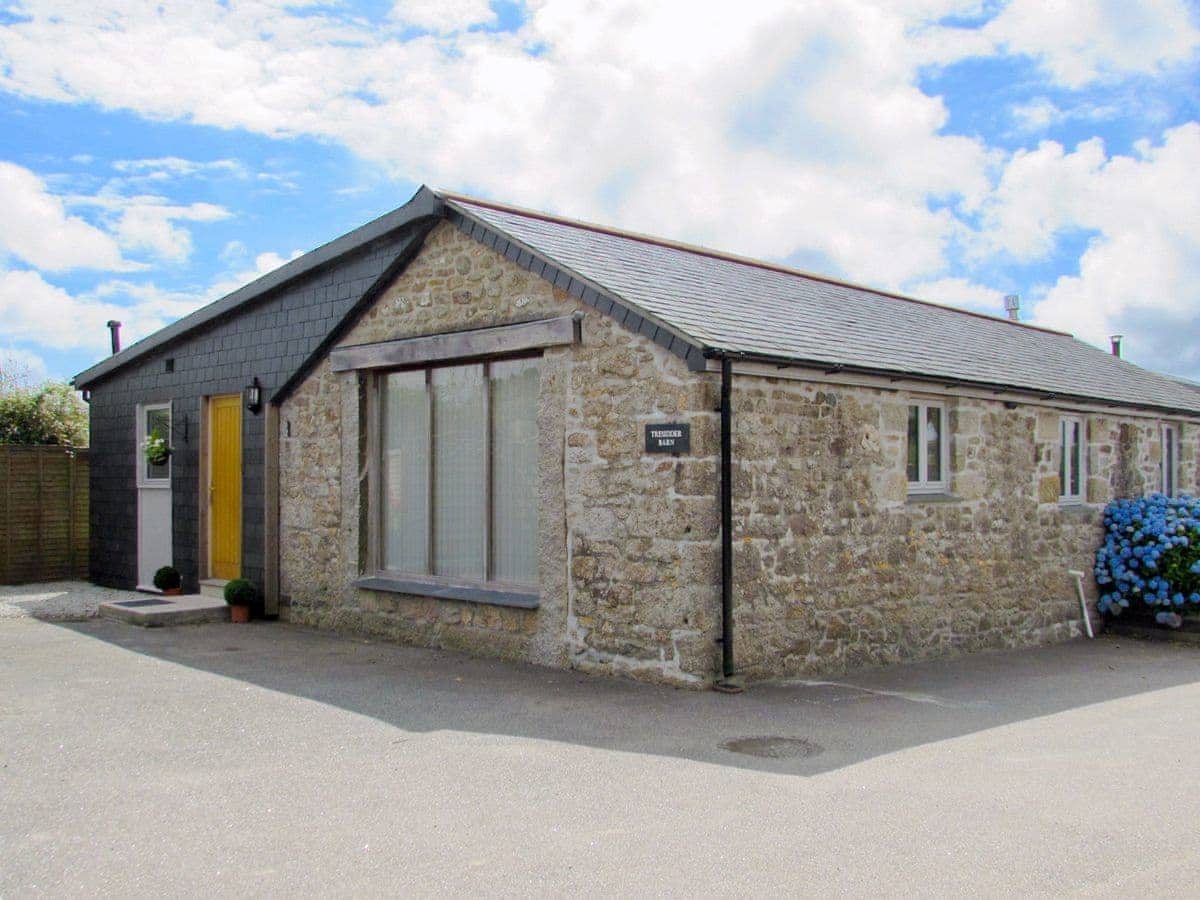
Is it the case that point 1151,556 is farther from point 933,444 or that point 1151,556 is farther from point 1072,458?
point 933,444

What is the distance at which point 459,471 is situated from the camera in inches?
420

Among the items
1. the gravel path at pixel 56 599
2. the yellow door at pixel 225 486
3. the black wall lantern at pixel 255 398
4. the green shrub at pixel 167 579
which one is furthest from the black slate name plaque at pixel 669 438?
the green shrub at pixel 167 579

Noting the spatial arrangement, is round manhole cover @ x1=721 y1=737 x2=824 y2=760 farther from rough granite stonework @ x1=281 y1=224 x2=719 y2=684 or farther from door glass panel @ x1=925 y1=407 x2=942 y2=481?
door glass panel @ x1=925 y1=407 x2=942 y2=481

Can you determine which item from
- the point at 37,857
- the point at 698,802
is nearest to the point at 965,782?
the point at 698,802

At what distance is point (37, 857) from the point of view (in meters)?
4.75

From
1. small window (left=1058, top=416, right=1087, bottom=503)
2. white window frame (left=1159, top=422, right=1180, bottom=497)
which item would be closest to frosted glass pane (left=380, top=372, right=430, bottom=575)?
small window (left=1058, top=416, right=1087, bottom=503)

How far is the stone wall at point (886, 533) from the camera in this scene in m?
8.73

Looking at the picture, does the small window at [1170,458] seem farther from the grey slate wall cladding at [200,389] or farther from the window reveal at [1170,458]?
the grey slate wall cladding at [200,389]

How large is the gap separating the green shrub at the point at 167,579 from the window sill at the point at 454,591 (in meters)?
4.29

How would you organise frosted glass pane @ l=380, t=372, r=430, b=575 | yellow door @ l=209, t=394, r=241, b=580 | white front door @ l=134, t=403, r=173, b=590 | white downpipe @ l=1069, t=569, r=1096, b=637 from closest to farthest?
frosted glass pane @ l=380, t=372, r=430, b=575 → white downpipe @ l=1069, t=569, r=1096, b=637 → yellow door @ l=209, t=394, r=241, b=580 → white front door @ l=134, t=403, r=173, b=590

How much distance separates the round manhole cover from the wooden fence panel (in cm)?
1388

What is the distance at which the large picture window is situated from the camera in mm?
10000

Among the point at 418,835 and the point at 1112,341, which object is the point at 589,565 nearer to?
the point at 418,835

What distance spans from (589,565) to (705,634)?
127cm
